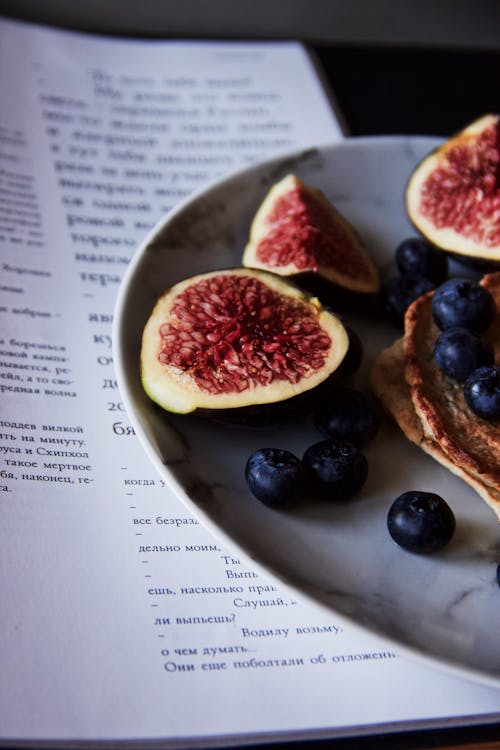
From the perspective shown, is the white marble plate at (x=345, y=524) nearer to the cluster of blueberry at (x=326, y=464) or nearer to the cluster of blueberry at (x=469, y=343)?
the cluster of blueberry at (x=326, y=464)

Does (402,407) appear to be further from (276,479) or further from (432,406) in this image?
(276,479)

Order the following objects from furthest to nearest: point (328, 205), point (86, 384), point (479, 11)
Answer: point (479, 11)
point (328, 205)
point (86, 384)

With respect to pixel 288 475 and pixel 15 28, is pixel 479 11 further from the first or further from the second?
pixel 288 475

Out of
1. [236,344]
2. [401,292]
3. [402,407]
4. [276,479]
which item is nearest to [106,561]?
[276,479]

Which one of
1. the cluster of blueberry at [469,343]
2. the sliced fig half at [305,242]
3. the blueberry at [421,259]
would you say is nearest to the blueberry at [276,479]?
the cluster of blueberry at [469,343]

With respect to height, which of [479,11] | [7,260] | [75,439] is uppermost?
[479,11]

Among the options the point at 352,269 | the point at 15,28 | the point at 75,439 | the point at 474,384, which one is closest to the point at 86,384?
the point at 75,439

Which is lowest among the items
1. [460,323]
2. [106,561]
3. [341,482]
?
[106,561]
